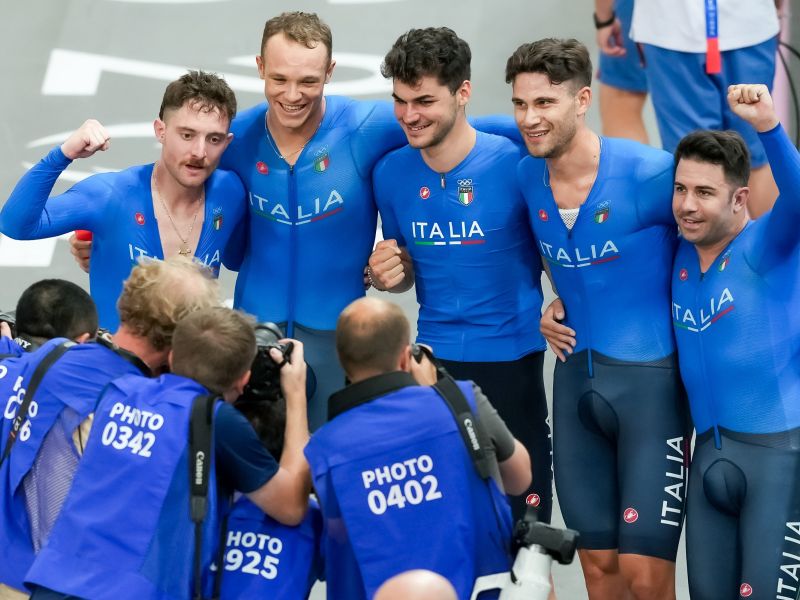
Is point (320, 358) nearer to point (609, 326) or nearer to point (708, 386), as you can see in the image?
point (609, 326)

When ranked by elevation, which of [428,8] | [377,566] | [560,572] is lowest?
[560,572]

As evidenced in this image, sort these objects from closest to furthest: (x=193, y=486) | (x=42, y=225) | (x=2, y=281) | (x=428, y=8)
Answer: (x=193, y=486)
(x=42, y=225)
(x=2, y=281)
(x=428, y=8)

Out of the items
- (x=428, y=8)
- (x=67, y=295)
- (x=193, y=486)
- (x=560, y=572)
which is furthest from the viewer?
(x=428, y=8)

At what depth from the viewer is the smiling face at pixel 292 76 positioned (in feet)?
18.1

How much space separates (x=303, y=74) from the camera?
5535mm

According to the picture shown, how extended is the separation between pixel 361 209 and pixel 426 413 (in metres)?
1.89

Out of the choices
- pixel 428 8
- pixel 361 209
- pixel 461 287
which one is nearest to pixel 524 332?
pixel 461 287

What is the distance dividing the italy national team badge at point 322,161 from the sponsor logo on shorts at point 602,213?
113 centimetres

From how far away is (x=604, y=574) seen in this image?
17.5ft

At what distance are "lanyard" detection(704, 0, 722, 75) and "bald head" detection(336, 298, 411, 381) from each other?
12.2 ft

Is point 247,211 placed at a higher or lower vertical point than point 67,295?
higher

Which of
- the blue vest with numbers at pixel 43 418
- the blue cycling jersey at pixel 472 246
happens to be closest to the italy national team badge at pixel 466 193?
the blue cycling jersey at pixel 472 246

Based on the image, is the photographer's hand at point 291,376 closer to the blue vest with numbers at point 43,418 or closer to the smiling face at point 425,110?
the blue vest with numbers at point 43,418

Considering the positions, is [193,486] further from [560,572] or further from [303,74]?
[560,572]
